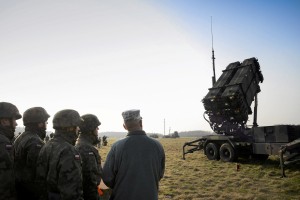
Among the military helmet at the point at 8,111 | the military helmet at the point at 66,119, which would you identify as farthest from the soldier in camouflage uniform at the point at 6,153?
the military helmet at the point at 66,119

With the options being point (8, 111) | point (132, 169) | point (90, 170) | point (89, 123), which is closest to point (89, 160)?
point (90, 170)

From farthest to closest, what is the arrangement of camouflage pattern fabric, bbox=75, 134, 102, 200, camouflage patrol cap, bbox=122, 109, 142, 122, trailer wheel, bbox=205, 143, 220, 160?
1. trailer wheel, bbox=205, 143, 220, 160
2. camouflage pattern fabric, bbox=75, 134, 102, 200
3. camouflage patrol cap, bbox=122, 109, 142, 122

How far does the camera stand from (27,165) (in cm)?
395

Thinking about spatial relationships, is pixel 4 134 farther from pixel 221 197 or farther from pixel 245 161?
pixel 245 161

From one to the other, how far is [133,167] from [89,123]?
5.08ft

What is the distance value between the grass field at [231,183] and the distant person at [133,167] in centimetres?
504

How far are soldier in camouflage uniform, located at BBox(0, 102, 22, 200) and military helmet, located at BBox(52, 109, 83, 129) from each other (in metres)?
0.73

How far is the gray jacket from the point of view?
305 centimetres

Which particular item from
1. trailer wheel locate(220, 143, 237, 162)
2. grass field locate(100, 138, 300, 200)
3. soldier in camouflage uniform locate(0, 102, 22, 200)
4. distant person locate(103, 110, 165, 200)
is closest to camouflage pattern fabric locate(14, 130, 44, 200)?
soldier in camouflage uniform locate(0, 102, 22, 200)

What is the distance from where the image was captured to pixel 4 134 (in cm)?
383

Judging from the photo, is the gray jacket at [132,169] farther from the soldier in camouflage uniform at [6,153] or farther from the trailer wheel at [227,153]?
the trailer wheel at [227,153]

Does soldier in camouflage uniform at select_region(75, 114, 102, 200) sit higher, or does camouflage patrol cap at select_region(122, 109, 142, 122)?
camouflage patrol cap at select_region(122, 109, 142, 122)

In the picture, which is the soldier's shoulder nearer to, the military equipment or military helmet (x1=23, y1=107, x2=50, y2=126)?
military helmet (x1=23, y1=107, x2=50, y2=126)

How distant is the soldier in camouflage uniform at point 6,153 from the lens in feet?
11.6
